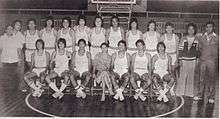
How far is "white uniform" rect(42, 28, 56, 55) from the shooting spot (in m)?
2.60

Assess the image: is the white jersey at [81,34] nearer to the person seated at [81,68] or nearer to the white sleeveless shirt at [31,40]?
the person seated at [81,68]

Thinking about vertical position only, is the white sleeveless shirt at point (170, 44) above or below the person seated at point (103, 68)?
above

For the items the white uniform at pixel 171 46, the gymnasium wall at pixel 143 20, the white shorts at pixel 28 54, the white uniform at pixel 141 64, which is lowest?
the white uniform at pixel 141 64

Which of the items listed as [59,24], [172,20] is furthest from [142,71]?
[59,24]

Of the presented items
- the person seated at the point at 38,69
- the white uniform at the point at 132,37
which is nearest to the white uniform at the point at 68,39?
the person seated at the point at 38,69

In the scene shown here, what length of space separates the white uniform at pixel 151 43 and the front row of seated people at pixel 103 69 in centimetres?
2

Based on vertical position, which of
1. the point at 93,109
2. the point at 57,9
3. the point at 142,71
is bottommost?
the point at 93,109

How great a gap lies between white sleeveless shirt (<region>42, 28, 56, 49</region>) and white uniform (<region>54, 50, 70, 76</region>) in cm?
7

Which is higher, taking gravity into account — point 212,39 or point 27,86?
point 212,39

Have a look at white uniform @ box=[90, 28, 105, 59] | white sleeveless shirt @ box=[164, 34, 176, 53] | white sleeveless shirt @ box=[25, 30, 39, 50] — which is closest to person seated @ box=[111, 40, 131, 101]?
white uniform @ box=[90, 28, 105, 59]

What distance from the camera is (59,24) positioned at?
102 inches

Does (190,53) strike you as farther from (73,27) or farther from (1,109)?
(1,109)

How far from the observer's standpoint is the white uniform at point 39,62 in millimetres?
2615

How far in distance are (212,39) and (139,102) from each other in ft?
1.82
